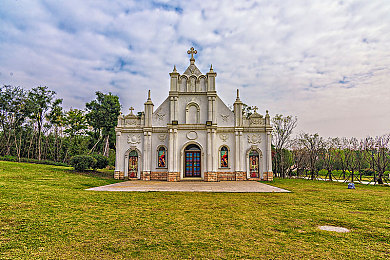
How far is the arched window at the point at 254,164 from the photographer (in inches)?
800

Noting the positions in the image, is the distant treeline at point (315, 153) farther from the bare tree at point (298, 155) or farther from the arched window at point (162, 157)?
the arched window at point (162, 157)

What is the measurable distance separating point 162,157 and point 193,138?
310cm

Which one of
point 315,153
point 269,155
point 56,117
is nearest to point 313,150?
point 315,153

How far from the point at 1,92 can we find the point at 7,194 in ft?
80.9

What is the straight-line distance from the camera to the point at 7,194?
8.44 metres

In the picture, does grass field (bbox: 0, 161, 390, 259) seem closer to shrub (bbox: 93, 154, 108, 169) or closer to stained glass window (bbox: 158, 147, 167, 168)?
stained glass window (bbox: 158, 147, 167, 168)

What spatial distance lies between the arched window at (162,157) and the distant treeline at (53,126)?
35.4 ft

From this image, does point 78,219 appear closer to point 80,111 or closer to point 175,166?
point 175,166

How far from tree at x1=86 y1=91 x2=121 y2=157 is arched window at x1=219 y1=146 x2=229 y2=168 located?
59.9ft

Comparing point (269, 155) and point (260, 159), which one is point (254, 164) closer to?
point (260, 159)

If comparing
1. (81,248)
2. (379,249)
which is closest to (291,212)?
(379,249)

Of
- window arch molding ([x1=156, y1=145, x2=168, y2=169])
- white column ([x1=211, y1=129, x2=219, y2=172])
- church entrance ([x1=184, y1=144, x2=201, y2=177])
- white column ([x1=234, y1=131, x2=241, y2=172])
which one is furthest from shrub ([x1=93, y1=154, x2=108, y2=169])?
white column ([x1=234, y1=131, x2=241, y2=172])

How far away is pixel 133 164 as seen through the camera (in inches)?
816

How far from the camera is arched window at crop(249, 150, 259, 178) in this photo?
66.6 ft
